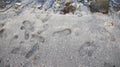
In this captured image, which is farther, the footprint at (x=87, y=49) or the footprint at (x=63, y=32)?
the footprint at (x=63, y=32)

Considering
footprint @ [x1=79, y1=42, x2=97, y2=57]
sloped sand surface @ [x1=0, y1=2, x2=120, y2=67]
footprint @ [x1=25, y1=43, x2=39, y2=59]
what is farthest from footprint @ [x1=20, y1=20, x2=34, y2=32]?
footprint @ [x1=79, y1=42, x2=97, y2=57]

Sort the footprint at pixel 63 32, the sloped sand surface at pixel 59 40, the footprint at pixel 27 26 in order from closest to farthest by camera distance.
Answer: the sloped sand surface at pixel 59 40 < the footprint at pixel 63 32 < the footprint at pixel 27 26

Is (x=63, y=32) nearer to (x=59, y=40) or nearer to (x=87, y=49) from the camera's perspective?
(x=59, y=40)

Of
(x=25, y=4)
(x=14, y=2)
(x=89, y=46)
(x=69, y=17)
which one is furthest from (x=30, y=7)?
(x=89, y=46)

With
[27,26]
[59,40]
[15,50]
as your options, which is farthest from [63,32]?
[15,50]

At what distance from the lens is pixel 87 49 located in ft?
9.50

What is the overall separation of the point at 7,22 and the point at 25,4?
488 millimetres

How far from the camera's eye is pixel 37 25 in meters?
3.26

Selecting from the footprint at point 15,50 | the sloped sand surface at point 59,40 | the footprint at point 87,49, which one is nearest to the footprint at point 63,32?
the sloped sand surface at point 59,40

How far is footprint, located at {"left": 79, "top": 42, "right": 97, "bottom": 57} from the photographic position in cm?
287

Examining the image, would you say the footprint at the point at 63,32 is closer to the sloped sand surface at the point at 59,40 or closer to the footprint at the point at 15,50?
the sloped sand surface at the point at 59,40

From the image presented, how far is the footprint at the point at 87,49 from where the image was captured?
2866mm

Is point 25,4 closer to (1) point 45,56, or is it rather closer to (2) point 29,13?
(2) point 29,13

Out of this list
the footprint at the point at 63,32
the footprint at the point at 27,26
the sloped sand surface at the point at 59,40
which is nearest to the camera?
the sloped sand surface at the point at 59,40
